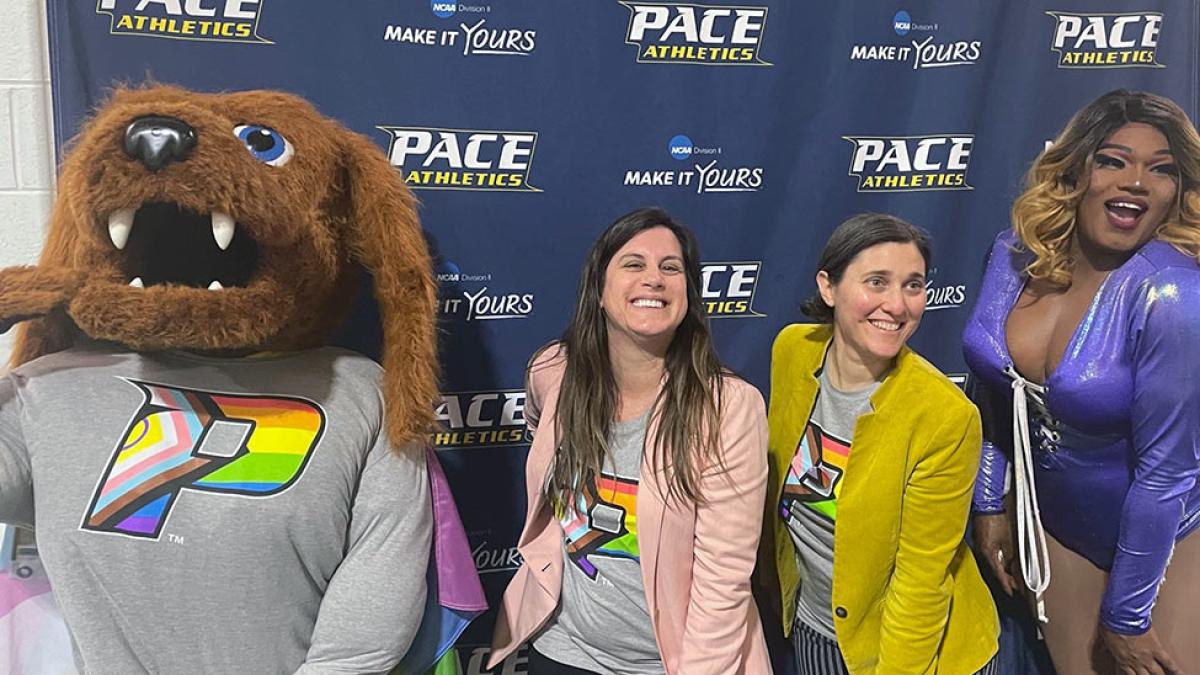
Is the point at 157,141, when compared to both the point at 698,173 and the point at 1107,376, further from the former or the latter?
the point at 1107,376

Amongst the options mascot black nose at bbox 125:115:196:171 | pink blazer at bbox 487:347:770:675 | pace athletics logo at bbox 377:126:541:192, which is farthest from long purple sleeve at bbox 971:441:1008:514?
mascot black nose at bbox 125:115:196:171

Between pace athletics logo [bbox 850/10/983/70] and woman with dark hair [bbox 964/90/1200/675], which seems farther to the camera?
pace athletics logo [bbox 850/10/983/70]

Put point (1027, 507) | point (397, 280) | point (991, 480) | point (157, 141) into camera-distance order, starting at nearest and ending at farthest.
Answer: point (157, 141) → point (397, 280) → point (1027, 507) → point (991, 480)

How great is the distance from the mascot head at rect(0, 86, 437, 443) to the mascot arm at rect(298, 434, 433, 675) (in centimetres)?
6

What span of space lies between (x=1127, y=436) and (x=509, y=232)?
3.83 ft

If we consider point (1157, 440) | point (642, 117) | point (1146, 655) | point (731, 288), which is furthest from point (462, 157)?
point (1146, 655)

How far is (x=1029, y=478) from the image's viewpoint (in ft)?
Result: 5.39

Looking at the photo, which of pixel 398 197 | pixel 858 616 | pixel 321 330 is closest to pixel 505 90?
pixel 398 197

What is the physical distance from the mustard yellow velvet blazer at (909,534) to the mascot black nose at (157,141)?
1041 mm

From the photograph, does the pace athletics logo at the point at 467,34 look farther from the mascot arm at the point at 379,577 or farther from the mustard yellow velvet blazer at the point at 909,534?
the mustard yellow velvet blazer at the point at 909,534

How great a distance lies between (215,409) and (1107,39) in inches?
74.5

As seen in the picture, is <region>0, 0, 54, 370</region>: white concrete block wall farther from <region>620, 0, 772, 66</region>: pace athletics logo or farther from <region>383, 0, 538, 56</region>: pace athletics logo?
<region>620, 0, 772, 66</region>: pace athletics logo

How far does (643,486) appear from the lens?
53.6 inches

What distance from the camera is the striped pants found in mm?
1554
